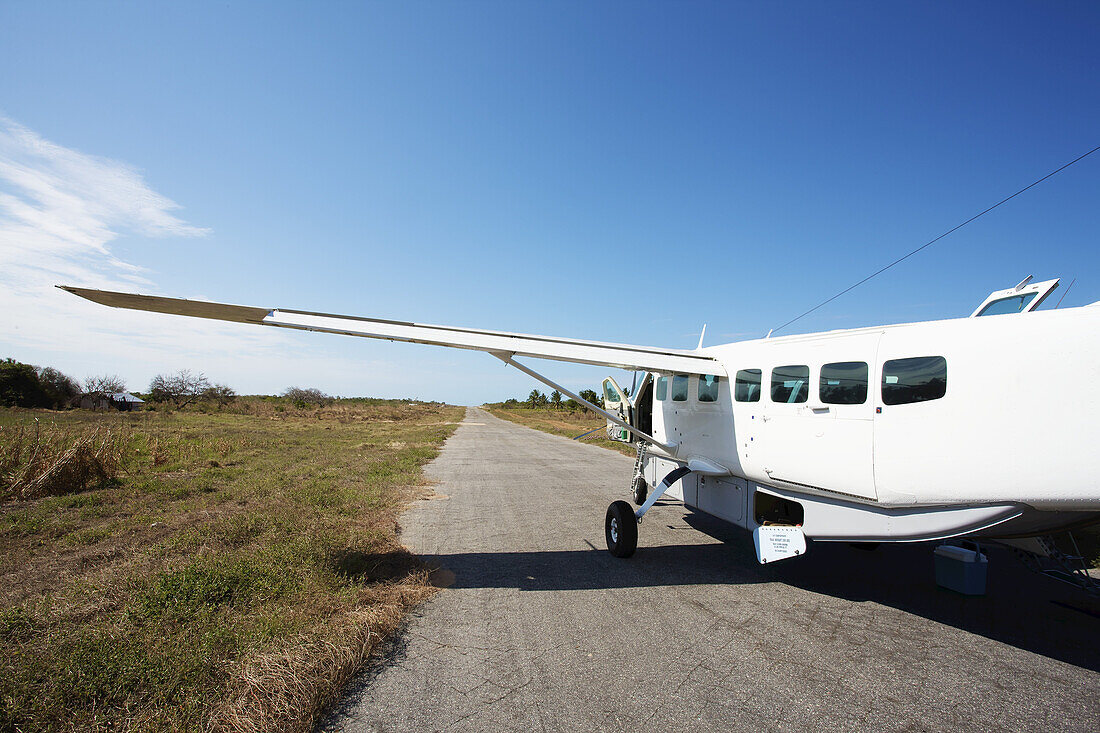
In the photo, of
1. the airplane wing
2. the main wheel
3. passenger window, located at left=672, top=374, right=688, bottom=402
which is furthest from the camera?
passenger window, located at left=672, top=374, right=688, bottom=402

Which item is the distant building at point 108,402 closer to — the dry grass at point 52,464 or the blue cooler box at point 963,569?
the dry grass at point 52,464

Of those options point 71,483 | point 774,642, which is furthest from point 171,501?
point 774,642

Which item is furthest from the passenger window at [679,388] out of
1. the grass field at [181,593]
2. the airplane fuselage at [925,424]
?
the grass field at [181,593]

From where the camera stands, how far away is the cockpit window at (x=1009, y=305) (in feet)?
15.3

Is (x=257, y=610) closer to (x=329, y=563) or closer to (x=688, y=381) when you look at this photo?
(x=329, y=563)

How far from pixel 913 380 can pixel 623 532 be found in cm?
407

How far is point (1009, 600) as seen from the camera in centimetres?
552

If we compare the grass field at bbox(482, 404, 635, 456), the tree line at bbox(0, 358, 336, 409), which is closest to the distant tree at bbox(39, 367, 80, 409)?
the tree line at bbox(0, 358, 336, 409)

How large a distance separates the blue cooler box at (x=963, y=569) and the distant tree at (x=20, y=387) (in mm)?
61898

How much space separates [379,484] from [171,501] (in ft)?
13.8

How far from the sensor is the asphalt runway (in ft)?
11.2

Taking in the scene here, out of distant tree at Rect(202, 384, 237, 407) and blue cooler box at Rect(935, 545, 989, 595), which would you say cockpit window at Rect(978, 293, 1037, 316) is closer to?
blue cooler box at Rect(935, 545, 989, 595)

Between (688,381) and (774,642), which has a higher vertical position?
(688,381)

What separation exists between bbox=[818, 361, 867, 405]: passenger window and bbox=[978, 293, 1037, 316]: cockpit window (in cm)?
135
